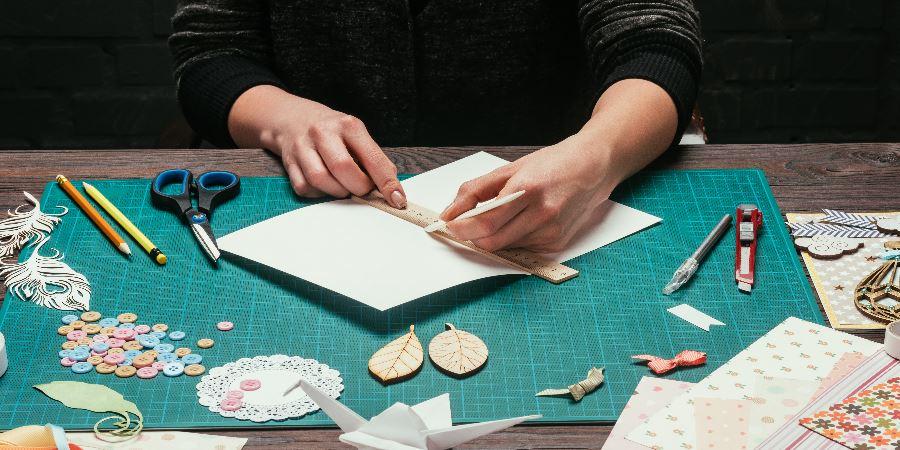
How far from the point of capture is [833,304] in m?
0.91

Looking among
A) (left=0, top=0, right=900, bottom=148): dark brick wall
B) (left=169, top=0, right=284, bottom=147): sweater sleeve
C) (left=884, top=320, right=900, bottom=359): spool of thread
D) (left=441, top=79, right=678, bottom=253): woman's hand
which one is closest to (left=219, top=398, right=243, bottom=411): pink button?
(left=441, top=79, right=678, bottom=253): woman's hand

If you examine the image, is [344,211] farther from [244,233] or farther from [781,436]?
[781,436]

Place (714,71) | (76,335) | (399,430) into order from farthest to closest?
(714,71) < (76,335) < (399,430)

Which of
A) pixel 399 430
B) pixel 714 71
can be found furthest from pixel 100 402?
pixel 714 71

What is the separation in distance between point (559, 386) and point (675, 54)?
69cm

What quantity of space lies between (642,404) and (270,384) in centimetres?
31

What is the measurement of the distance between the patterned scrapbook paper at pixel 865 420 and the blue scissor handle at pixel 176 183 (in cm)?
72

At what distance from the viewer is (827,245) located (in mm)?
1011

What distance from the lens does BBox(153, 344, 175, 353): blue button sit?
83 centimetres

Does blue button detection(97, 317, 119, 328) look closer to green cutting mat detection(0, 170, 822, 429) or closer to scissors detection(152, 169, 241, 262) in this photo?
green cutting mat detection(0, 170, 822, 429)

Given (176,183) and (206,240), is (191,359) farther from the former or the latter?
(176,183)

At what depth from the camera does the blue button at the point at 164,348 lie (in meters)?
0.83

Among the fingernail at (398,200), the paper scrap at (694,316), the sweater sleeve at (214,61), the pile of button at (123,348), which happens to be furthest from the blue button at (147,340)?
the sweater sleeve at (214,61)

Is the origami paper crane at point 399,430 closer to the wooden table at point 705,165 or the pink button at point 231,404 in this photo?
the pink button at point 231,404
